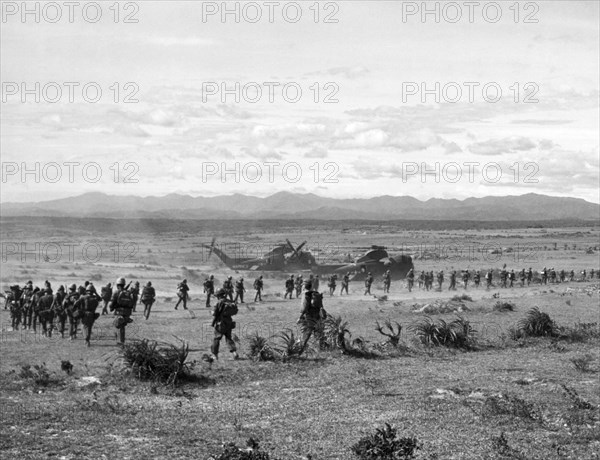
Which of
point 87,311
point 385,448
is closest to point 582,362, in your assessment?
point 385,448

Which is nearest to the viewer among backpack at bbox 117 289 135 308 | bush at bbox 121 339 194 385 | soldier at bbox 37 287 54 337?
bush at bbox 121 339 194 385

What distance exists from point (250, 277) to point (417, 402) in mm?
38250

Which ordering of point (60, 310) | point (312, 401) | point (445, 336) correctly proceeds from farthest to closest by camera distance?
point (60, 310) → point (445, 336) → point (312, 401)

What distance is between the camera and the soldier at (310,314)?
17.8 metres

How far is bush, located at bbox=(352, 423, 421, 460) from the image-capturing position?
916cm

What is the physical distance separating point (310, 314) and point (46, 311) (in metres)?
9.35

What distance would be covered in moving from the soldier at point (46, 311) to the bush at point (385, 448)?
15304 millimetres

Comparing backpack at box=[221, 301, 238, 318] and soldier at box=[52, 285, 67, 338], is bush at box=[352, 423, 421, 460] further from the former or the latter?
soldier at box=[52, 285, 67, 338]

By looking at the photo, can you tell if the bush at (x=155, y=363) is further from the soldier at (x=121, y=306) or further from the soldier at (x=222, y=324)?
the soldier at (x=121, y=306)

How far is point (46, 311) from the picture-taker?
22406mm

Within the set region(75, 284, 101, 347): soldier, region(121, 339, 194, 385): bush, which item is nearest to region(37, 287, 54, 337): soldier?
region(75, 284, 101, 347): soldier

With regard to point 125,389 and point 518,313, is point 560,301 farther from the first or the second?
point 125,389

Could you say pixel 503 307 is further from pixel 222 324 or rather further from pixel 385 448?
pixel 385 448

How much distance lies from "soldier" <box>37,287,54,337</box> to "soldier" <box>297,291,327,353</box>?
8.94 meters
